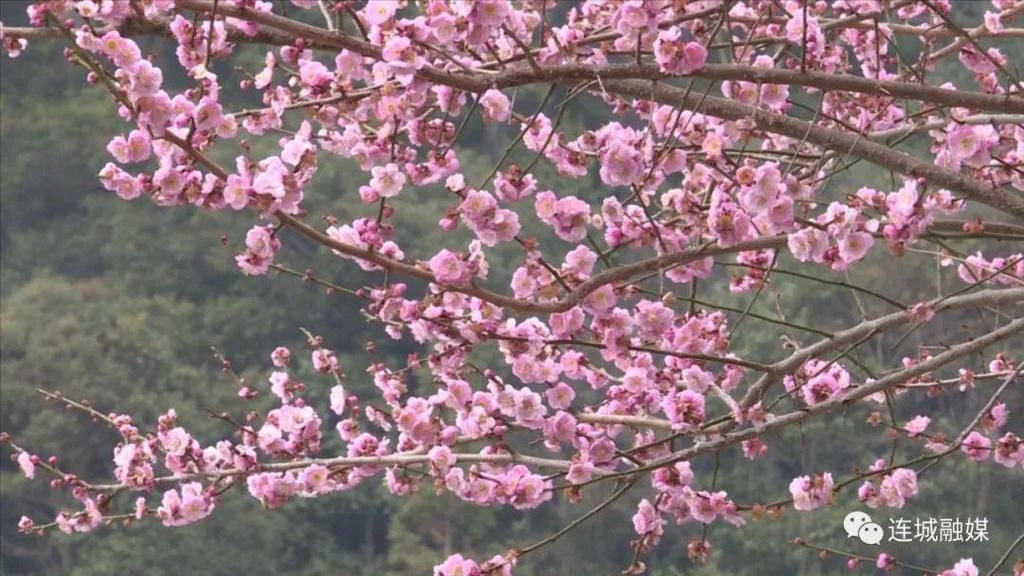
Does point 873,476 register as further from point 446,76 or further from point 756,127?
point 446,76

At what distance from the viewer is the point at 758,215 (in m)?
2.46

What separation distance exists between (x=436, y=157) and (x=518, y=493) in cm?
56

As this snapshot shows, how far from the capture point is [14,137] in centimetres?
1947

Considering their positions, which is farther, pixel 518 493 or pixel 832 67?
pixel 832 67

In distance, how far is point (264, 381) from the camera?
17.4 meters

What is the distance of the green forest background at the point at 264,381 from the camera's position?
50.5 ft

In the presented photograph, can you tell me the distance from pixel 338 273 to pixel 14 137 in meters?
3.81

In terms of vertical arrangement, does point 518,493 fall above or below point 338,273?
below

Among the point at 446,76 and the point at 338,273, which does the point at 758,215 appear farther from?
the point at 338,273

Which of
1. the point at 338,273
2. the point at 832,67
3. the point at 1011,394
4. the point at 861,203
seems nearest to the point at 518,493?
the point at 861,203

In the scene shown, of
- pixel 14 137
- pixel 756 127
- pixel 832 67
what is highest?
pixel 14 137

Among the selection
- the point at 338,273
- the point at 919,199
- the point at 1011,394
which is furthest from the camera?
the point at 338,273

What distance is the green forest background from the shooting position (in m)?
15.4

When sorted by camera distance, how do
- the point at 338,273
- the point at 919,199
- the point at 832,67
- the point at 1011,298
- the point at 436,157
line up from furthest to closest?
the point at 338,273, the point at 832,67, the point at 1011,298, the point at 436,157, the point at 919,199
